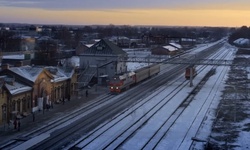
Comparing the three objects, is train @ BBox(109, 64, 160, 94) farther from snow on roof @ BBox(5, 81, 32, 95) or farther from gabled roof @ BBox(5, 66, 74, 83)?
snow on roof @ BBox(5, 81, 32, 95)

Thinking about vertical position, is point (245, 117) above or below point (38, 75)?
below

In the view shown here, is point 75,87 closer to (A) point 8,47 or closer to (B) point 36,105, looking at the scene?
(B) point 36,105

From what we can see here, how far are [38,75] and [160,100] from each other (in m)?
13.1

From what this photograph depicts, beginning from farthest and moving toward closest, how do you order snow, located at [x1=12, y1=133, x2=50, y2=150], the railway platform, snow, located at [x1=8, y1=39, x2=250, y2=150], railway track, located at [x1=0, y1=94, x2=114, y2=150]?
the railway platform < snow, located at [x1=8, y1=39, x2=250, y2=150] < railway track, located at [x1=0, y1=94, x2=114, y2=150] < snow, located at [x1=12, y1=133, x2=50, y2=150]

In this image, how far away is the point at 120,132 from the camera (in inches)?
1039

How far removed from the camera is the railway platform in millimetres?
25641

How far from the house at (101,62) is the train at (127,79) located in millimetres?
3874

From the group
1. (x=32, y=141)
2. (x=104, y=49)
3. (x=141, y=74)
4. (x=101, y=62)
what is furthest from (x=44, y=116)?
(x=104, y=49)

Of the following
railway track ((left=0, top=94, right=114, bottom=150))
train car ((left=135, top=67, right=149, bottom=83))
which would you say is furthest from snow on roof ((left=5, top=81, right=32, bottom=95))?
train car ((left=135, top=67, right=149, bottom=83))

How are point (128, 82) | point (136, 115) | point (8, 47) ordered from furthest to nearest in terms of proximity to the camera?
point (8, 47) → point (128, 82) → point (136, 115)

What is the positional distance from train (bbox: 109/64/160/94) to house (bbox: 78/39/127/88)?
3874mm

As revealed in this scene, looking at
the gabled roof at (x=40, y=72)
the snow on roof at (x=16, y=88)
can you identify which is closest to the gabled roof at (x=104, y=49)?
the gabled roof at (x=40, y=72)

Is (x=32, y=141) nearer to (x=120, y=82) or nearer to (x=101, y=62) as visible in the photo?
(x=120, y=82)

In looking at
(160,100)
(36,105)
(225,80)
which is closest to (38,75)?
(36,105)
